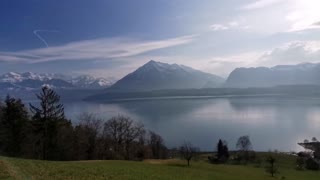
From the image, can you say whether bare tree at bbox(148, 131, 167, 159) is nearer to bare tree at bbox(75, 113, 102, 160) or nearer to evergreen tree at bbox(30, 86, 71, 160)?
bare tree at bbox(75, 113, 102, 160)

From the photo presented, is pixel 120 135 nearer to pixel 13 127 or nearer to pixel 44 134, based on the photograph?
pixel 44 134

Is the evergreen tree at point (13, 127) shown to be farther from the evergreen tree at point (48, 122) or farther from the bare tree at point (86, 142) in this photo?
the bare tree at point (86, 142)

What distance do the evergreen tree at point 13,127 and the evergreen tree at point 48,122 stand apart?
68.9 inches

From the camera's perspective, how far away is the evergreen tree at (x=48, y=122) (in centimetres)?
4231

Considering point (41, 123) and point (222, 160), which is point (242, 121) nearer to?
point (222, 160)

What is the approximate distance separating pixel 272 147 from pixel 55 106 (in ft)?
277

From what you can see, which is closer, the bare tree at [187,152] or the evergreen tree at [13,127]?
the evergreen tree at [13,127]

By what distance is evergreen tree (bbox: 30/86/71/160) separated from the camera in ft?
139

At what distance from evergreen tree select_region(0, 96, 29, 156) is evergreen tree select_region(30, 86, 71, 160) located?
1749 mm

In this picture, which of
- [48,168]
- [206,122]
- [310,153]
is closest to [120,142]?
[48,168]

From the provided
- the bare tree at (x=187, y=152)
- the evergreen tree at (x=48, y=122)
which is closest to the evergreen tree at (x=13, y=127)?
the evergreen tree at (x=48, y=122)

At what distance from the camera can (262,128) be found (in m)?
140

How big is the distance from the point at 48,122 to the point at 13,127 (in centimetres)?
515

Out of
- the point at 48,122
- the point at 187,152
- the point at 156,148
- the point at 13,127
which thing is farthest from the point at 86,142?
the point at 156,148
